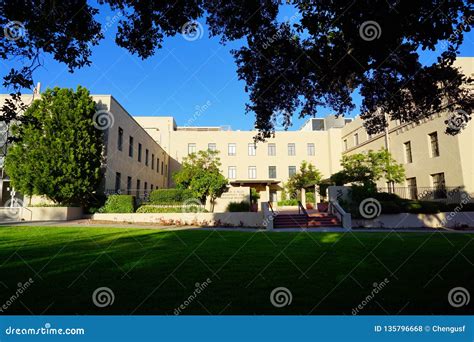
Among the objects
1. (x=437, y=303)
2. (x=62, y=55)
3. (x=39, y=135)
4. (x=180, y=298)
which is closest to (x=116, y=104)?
(x=39, y=135)

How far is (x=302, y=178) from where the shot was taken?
33844 millimetres

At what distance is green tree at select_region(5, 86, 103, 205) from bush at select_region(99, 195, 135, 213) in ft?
4.02

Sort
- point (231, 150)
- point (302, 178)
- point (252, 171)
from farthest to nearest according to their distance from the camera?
point (231, 150)
point (252, 171)
point (302, 178)

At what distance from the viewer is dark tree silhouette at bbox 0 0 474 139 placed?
4.56 meters

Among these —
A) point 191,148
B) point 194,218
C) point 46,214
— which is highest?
point 191,148

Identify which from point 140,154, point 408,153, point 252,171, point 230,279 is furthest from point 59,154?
point 408,153

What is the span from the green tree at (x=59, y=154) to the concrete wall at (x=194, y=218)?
238cm

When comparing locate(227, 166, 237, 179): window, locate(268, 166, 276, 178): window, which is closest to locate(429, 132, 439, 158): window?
locate(268, 166, 276, 178): window

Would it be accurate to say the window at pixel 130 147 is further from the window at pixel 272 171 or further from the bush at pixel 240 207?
the window at pixel 272 171

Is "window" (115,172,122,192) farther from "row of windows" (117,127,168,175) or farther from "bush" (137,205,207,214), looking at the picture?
"bush" (137,205,207,214)

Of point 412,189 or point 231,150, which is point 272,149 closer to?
point 231,150

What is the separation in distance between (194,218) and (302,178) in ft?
64.2

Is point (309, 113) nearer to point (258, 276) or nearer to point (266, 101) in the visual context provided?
point (266, 101)

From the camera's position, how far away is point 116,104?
822 inches
